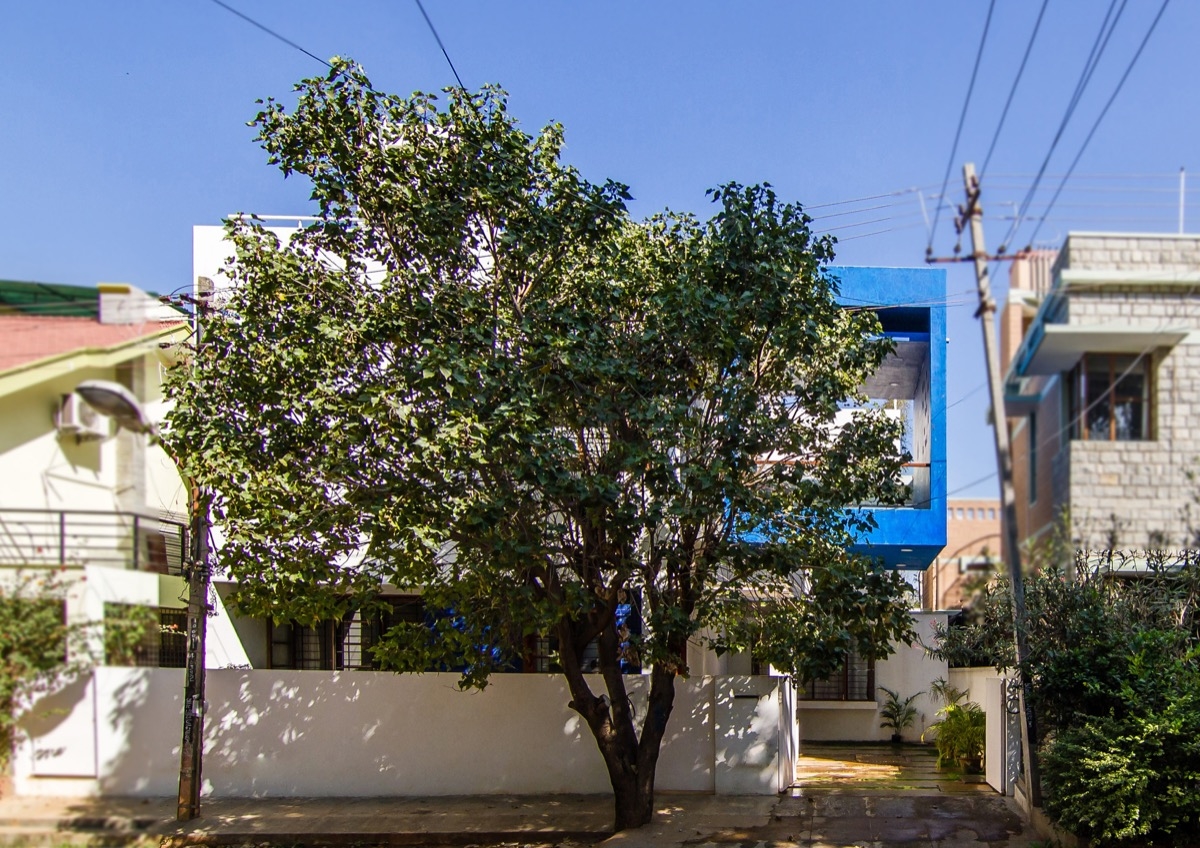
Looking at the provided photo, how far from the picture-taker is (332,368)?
941cm

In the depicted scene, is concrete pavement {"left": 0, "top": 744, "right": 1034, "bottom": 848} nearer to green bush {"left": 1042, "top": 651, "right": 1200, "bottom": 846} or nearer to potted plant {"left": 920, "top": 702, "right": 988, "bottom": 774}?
potted plant {"left": 920, "top": 702, "right": 988, "bottom": 774}

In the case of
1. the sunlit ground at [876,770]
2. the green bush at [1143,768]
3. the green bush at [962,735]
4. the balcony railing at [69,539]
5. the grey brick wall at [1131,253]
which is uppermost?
the grey brick wall at [1131,253]

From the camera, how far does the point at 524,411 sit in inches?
338

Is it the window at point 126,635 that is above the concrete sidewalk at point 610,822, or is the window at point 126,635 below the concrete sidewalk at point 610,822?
above

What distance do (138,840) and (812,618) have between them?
841 centimetres

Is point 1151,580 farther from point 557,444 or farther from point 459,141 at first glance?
point 459,141

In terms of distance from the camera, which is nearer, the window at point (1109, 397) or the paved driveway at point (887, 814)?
the window at point (1109, 397)

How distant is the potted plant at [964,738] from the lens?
14219 mm

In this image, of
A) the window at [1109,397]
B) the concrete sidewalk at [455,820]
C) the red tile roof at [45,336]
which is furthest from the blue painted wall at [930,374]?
the red tile roof at [45,336]

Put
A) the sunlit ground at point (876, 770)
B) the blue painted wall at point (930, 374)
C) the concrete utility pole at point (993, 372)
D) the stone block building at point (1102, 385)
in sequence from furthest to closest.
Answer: the blue painted wall at point (930, 374) → the sunlit ground at point (876, 770) → the stone block building at point (1102, 385) → the concrete utility pole at point (993, 372)

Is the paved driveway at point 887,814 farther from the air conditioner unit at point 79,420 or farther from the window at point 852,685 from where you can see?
the air conditioner unit at point 79,420

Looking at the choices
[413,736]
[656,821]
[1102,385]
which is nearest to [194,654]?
[413,736]

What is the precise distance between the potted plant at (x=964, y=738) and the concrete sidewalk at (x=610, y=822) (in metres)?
1.95

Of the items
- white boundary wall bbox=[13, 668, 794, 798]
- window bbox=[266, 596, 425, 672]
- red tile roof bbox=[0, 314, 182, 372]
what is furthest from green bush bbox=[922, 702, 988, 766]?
red tile roof bbox=[0, 314, 182, 372]
